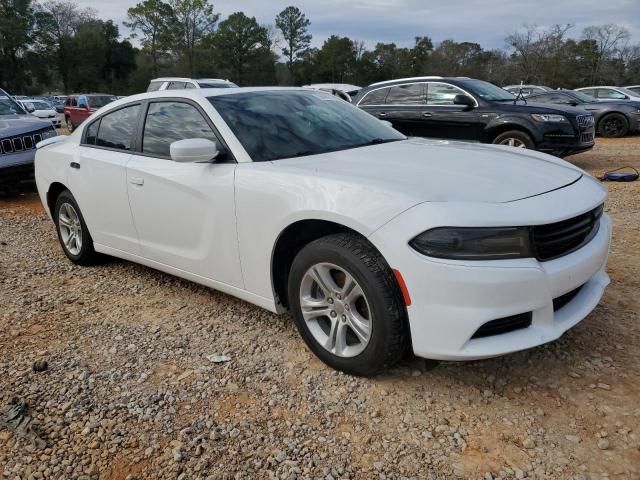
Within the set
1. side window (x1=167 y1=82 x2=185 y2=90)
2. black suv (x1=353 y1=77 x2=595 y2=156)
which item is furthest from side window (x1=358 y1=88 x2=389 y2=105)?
side window (x1=167 y1=82 x2=185 y2=90)

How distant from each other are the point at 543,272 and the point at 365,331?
0.88 meters

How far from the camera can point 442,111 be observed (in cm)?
881

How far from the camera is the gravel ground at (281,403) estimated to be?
2.15 metres

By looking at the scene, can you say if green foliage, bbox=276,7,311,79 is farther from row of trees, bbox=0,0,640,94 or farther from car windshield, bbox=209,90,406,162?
car windshield, bbox=209,90,406,162

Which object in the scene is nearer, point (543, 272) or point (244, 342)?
point (543, 272)

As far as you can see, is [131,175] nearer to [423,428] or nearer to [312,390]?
[312,390]

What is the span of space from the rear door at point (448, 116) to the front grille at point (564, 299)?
20.9ft

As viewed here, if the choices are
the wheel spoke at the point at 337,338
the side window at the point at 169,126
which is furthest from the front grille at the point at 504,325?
the side window at the point at 169,126

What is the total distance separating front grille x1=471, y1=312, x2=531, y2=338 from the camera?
226 centimetres

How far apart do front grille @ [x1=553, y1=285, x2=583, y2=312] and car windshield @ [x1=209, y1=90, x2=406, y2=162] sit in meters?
1.56

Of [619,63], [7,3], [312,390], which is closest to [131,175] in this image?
[312,390]

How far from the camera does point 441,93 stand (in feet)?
29.3

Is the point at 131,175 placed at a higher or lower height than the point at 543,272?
higher

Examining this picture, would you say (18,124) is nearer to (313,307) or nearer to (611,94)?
(313,307)
